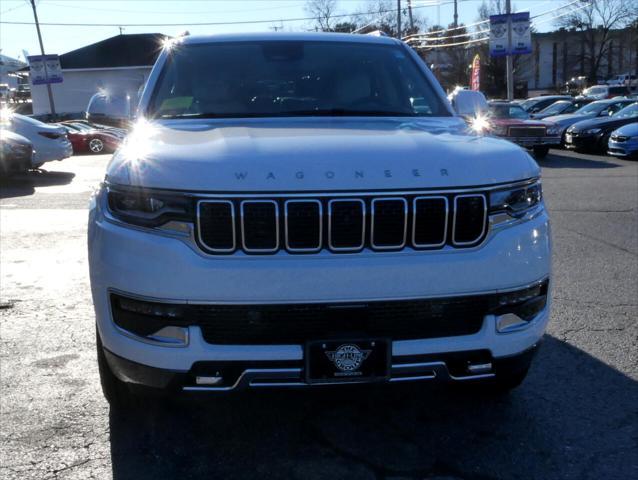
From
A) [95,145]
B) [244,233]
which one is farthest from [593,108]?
[244,233]

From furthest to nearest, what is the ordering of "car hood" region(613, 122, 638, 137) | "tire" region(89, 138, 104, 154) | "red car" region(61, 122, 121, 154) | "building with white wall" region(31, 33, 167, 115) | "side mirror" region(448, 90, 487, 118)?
"building with white wall" region(31, 33, 167, 115) < "tire" region(89, 138, 104, 154) < "red car" region(61, 122, 121, 154) < "car hood" region(613, 122, 638, 137) < "side mirror" region(448, 90, 487, 118)

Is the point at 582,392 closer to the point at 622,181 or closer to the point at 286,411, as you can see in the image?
the point at 286,411

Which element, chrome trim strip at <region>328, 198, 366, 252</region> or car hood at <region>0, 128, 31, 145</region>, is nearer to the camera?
chrome trim strip at <region>328, 198, 366, 252</region>

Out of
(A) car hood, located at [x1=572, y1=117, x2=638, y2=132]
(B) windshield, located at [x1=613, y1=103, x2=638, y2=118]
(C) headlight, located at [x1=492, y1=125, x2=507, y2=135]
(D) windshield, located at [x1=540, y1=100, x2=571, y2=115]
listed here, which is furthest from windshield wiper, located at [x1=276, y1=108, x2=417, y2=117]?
(D) windshield, located at [x1=540, y1=100, x2=571, y2=115]

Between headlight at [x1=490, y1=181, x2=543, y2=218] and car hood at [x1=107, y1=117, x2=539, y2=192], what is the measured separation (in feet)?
0.19

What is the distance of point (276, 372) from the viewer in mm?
2824

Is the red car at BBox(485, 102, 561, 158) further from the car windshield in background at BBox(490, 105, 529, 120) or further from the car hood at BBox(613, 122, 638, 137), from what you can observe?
the car hood at BBox(613, 122, 638, 137)

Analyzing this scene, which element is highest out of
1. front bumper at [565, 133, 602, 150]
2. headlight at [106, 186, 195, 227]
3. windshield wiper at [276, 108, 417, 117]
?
windshield wiper at [276, 108, 417, 117]

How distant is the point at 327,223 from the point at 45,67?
32409 mm

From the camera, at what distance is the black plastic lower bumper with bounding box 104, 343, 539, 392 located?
9.27ft

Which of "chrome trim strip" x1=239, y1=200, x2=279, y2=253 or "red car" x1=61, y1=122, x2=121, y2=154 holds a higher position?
"chrome trim strip" x1=239, y1=200, x2=279, y2=253

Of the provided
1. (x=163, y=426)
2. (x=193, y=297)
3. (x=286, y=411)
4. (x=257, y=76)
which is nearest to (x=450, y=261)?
(x=193, y=297)

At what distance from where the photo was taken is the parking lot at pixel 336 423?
3062mm

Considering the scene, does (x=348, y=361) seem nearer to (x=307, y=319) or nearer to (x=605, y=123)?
(x=307, y=319)
